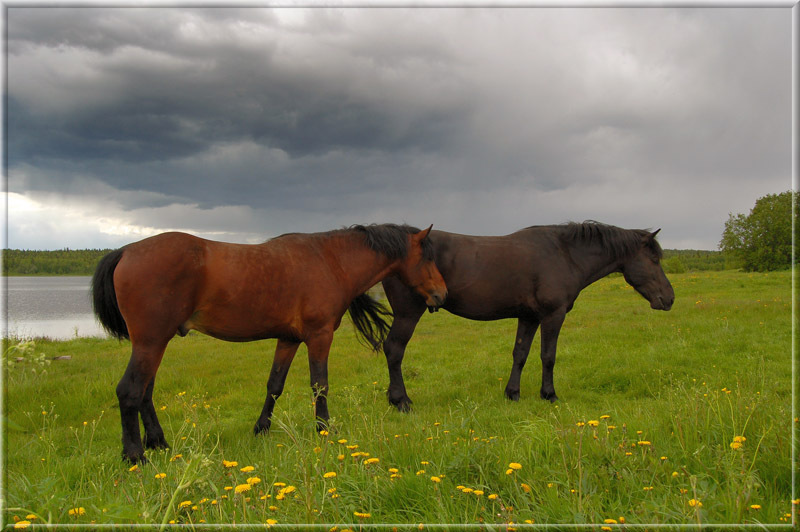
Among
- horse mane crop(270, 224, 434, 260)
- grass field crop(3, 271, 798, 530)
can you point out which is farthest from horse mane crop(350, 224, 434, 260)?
grass field crop(3, 271, 798, 530)

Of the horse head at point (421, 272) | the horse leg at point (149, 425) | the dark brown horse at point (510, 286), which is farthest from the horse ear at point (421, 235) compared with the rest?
the horse leg at point (149, 425)

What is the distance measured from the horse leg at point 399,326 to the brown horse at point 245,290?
54 centimetres

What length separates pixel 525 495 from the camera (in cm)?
290

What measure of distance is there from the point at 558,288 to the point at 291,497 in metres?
5.39

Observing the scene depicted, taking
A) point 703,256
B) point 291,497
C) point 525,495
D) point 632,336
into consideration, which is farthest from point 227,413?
point 703,256

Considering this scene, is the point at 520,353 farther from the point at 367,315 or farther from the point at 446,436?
the point at 446,436

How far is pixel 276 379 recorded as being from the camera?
5.79 meters

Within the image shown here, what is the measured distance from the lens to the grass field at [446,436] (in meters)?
2.67

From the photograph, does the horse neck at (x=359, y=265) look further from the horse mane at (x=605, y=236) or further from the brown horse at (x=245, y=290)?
the horse mane at (x=605, y=236)

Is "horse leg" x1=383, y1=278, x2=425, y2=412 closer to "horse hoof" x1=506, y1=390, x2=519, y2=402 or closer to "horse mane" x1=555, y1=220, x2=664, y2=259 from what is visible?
"horse hoof" x1=506, y1=390, x2=519, y2=402

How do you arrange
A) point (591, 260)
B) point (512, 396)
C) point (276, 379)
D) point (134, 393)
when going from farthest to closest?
point (591, 260), point (512, 396), point (276, 379), point (134, 393)

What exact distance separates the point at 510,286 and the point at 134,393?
4.96 metres

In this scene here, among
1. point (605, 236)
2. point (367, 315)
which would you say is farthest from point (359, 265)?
point (605, 236)

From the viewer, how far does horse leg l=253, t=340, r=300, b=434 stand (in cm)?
573
